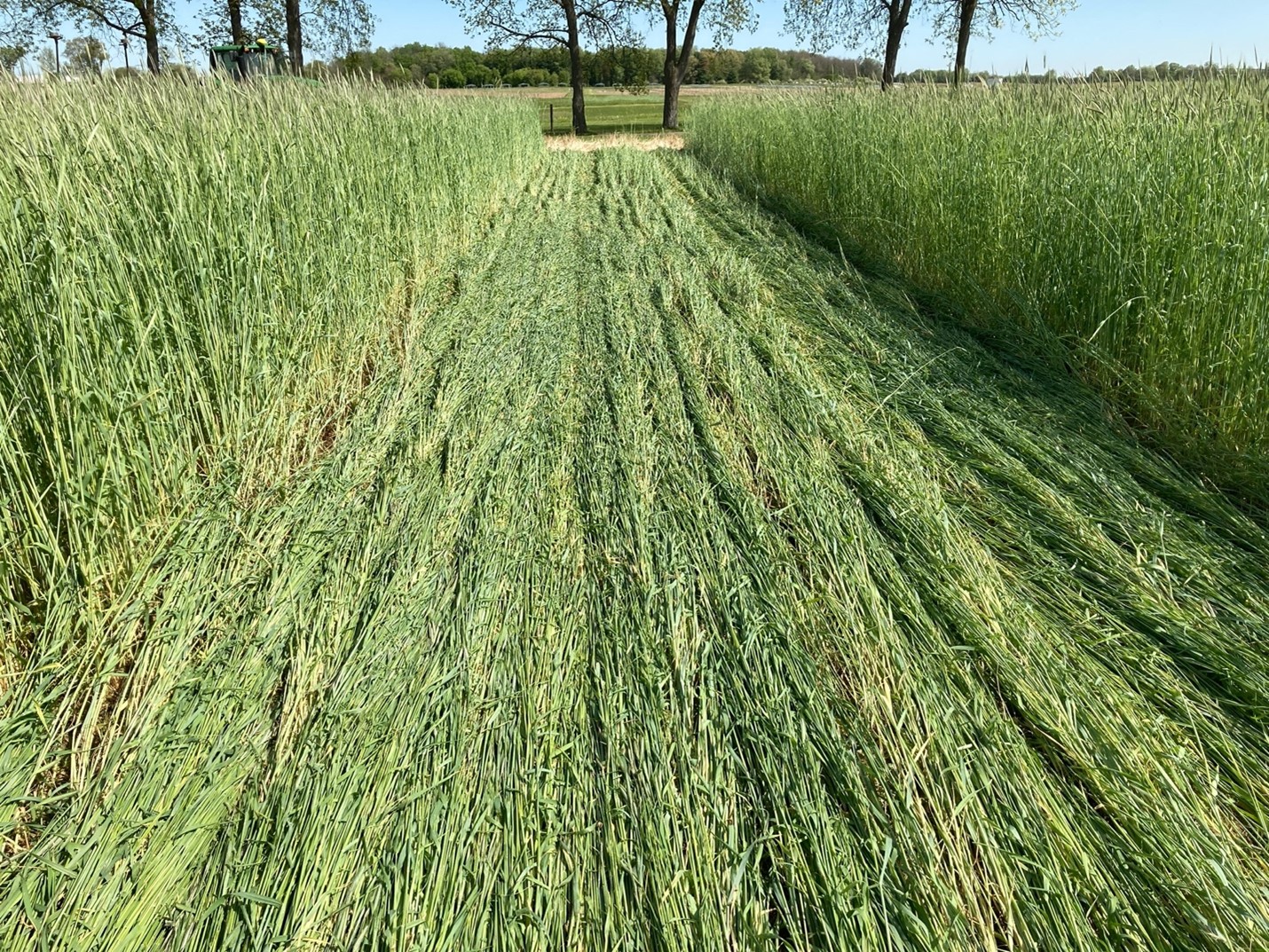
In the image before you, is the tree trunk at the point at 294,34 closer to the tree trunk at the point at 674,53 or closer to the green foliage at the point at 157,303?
the tree trunk at the point at 674,53

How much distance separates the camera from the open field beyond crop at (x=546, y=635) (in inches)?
55.5

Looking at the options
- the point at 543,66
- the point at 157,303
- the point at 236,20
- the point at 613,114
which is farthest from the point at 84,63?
the point at 543,66

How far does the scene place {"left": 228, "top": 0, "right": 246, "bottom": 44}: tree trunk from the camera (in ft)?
59.1

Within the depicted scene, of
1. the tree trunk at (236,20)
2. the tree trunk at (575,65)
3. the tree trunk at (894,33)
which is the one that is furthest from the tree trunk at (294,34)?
the tree trunk at (894,33)

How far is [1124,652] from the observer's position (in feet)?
6.32

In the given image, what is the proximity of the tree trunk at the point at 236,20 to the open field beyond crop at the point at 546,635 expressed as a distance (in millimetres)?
19291

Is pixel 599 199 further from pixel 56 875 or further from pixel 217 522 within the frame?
pixel 56 875

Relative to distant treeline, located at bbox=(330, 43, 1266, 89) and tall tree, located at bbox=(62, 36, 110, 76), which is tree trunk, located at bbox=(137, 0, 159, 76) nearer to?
distant treeline, located at bbox=(330, 43, 1266, 89)

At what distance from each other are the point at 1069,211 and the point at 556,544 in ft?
11.0

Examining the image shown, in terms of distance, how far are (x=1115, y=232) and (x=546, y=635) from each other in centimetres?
329

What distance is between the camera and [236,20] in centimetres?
1830

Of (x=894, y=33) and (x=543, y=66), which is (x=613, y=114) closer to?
(x=894, y=33)

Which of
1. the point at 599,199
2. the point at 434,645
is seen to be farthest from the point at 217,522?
the point at 599,199

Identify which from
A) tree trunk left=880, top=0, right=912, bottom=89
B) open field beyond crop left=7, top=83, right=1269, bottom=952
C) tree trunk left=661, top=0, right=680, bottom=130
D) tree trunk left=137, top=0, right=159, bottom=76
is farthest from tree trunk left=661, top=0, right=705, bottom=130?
open field beyond crop left=7, top=83, right=1269, bottom=952
